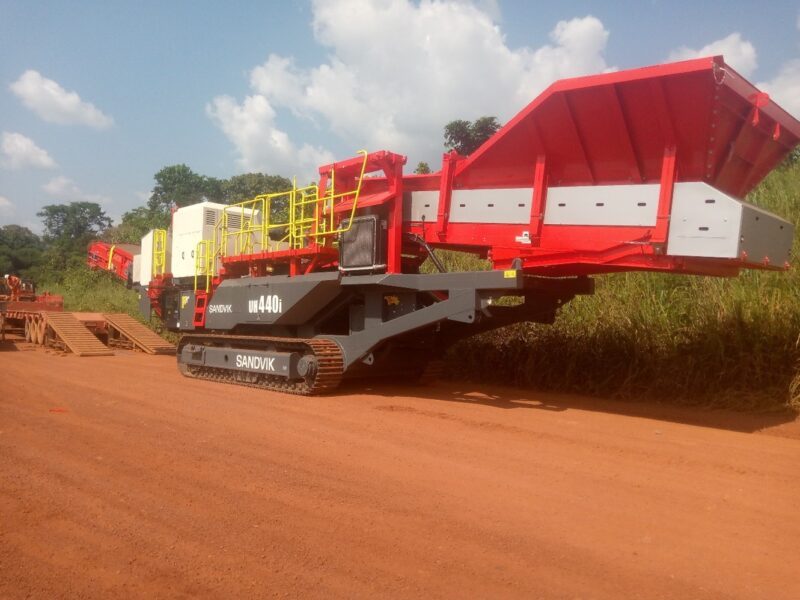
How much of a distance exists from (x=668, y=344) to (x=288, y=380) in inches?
215

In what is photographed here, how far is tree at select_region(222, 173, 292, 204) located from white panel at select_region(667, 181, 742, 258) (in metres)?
40.4

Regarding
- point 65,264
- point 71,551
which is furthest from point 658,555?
point 65,264

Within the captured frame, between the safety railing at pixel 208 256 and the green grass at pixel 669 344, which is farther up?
the safety railing at pixel 208 256

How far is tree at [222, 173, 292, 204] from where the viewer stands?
46.4m

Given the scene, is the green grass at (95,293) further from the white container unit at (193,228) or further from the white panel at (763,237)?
the white panel at (763,237)

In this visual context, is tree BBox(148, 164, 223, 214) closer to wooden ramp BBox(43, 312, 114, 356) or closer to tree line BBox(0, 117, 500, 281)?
tree line BBox(0, 117, 500, 281)

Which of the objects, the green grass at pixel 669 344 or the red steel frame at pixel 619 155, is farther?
the green grass at pixel 669 344

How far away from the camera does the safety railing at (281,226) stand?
902cm

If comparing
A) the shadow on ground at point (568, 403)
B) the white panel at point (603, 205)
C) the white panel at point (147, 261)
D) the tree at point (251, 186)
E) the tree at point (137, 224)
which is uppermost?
the tree at point (251, 186)

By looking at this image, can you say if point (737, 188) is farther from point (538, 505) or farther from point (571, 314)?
point (538, 505)

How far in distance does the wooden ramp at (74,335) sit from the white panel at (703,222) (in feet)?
43.1

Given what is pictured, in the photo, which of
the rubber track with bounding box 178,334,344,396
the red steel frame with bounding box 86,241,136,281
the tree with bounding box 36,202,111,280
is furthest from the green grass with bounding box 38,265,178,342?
the tree with bounding box 36,202,111,280

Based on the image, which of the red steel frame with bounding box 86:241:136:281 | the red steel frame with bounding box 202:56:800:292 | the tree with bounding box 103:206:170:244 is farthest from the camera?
the tree with bounding box 103:206:170:244

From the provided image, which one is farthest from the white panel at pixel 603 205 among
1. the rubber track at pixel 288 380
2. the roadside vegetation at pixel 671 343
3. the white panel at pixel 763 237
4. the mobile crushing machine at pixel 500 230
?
the rubber track at pixel 288 380
